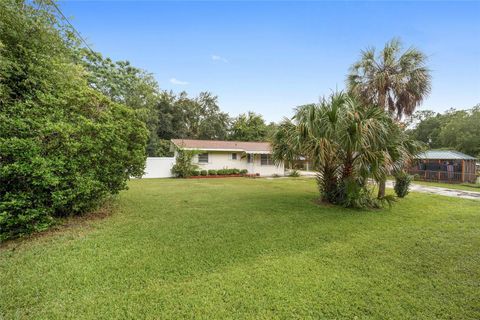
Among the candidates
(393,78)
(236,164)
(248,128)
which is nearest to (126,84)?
(236,164)

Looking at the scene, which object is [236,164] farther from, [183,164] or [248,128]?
[248,128]

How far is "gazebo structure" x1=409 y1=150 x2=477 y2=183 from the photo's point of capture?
14.6 metres

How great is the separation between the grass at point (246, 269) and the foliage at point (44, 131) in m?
0.78

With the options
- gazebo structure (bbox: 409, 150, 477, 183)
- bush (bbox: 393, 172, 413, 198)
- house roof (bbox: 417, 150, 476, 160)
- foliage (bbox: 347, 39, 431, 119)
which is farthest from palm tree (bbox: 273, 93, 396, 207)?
house roof (bbox: 417, 150, 476, 160)

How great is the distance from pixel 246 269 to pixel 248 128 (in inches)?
1112

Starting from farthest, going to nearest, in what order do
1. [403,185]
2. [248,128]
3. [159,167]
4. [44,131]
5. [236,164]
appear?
1. [248,128]
2. [236,164]
3. [159,167]
4. [403,185]
5. [44,131]

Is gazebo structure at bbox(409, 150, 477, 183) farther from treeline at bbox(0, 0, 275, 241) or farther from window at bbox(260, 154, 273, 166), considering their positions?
treeline at bbox(0, 0, 275, 241)

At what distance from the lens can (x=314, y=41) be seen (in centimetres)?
995

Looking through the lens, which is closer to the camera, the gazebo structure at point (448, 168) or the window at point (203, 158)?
the gazebo structure at point (448, 168)

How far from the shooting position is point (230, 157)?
1847cm

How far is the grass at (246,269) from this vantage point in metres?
2.27

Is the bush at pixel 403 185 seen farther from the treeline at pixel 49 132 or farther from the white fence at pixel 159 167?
the white fence at pixel 159 167

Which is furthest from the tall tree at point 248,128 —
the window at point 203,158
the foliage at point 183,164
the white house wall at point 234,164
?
the foliage at point 183,164

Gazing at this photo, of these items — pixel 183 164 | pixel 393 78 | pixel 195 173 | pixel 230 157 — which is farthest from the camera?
pixel 230 157
